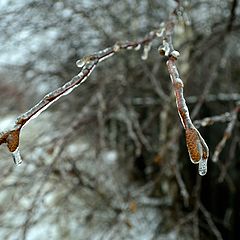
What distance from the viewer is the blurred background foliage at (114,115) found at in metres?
2.49

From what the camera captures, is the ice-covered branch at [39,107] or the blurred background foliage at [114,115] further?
the blurred background foliage at [114,115]

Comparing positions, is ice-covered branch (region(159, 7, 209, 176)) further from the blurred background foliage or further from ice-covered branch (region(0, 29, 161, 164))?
the blurred background foliage

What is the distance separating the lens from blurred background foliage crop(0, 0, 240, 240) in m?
2.49

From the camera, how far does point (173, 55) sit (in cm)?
73

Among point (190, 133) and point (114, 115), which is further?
point (114, 115)

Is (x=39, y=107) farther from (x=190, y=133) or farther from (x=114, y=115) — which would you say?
(x=114, y=115)

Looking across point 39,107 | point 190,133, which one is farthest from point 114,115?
point 190,133

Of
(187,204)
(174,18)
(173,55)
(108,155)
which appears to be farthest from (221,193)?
(173,55)

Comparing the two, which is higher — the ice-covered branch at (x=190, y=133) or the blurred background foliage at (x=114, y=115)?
the ice-covered branch at (x=190, y=133)

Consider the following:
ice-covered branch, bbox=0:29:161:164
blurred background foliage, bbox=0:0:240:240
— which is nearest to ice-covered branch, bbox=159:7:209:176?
ice-covered branch, bbox=0:29:161:164

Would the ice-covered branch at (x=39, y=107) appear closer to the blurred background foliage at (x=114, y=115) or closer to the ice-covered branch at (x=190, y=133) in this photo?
the ice-covered branch at (x=190, y=133)

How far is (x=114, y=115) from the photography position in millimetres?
2900

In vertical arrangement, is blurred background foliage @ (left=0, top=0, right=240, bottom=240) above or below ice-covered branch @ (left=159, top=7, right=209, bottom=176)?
below

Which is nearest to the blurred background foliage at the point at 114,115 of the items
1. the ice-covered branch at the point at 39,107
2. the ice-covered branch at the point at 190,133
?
the ice-covered branch at the point at 39,107
